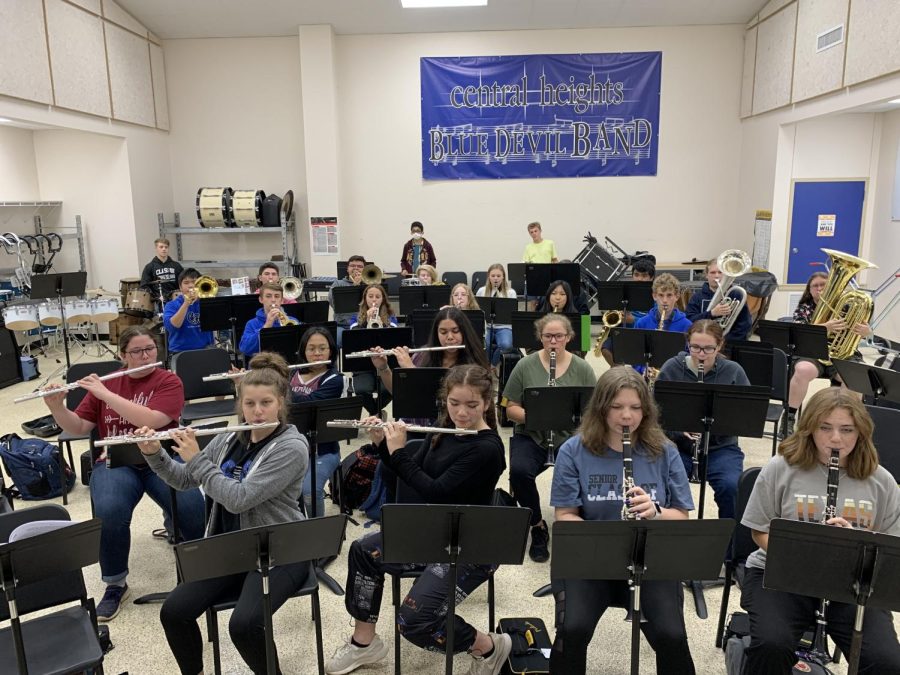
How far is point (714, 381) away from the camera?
14.1ft

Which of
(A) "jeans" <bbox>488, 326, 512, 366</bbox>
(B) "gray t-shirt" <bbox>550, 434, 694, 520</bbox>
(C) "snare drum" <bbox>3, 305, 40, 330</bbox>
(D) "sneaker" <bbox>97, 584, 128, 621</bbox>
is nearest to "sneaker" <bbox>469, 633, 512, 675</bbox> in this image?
(B) "gray t-shirt" <bbox>550, 434, 694, 520</bbox>

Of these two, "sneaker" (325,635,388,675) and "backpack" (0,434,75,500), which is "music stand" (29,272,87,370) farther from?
"sneaker" (325,635,388,675)

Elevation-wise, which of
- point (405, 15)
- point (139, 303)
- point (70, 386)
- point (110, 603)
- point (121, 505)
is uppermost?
point (405, 15)

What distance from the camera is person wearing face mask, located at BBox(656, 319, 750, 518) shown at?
4.04 metres

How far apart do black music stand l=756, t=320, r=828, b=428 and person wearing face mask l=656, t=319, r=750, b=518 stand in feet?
4.46

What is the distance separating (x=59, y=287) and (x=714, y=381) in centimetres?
775

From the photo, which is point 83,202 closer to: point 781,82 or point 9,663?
point 9,663

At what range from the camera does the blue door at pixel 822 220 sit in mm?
10023

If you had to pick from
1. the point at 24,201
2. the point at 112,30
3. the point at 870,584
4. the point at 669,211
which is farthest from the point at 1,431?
the point at 669,211

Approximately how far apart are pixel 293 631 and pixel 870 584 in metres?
2.66

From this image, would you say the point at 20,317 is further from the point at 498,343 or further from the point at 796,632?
the point at 796,632

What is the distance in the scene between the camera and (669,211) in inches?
458

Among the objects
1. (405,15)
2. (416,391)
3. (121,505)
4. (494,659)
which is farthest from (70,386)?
(405,15)

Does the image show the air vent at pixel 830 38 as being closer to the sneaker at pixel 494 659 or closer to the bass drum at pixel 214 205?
the sneaker at pixel 494 659
